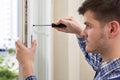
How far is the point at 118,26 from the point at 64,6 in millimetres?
817

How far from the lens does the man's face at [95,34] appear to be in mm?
1059

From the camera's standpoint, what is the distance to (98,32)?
106cm

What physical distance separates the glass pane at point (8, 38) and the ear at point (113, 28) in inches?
21.2

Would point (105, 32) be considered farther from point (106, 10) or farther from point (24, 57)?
point (24, 57)

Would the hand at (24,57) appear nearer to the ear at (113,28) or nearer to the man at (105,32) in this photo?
the man at (105,32)

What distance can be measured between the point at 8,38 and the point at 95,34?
1.86 ft

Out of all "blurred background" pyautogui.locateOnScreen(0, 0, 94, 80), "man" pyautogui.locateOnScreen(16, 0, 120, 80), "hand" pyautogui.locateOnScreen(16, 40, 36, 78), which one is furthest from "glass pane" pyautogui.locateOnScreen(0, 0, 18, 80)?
A: "man" pyautogui.locateOnScreen(16, 0, 120, 80)

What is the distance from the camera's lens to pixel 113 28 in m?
1.04

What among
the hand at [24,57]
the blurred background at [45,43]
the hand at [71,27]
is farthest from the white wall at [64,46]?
the hand at [24,57]

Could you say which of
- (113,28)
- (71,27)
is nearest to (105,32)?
(113,28)

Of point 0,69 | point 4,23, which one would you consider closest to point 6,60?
point 0,69

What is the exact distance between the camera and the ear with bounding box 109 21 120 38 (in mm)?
1030

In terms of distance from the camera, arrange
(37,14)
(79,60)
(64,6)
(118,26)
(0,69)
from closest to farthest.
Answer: (118,26) → (0,69) → (37,14) → (64,6) → (79,60)

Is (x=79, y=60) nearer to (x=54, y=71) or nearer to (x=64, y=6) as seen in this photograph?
(x=54, y=71)
